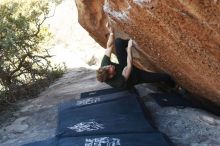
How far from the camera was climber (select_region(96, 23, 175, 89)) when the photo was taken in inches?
285

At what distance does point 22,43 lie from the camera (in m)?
10.8

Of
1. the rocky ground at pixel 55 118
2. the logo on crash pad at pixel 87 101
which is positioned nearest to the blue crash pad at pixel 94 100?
the logo on crash pad at pixel 87 101

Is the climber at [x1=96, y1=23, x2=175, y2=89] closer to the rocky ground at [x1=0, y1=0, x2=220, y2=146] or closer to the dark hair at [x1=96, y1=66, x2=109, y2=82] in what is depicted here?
the dark hair at [x1=96, y1=66, x2=109, y2=82]

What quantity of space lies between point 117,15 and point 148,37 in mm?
699

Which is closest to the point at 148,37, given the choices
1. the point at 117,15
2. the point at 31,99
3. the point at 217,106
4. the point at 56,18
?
the point at 117,15

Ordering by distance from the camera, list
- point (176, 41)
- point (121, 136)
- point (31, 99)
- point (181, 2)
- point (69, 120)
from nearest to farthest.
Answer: point (181, 2), point (121, 136), point (176, 41), point (69, 120), point (31, 99)

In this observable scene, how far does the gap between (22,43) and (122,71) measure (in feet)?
13.7

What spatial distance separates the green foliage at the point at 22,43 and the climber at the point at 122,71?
323cm

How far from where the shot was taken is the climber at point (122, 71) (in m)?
7.25

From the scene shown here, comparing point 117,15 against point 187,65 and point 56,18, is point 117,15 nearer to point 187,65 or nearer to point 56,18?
point 187,65

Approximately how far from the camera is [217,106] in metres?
7.65

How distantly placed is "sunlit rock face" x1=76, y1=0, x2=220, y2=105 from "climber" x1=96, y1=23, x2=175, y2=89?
28 cm

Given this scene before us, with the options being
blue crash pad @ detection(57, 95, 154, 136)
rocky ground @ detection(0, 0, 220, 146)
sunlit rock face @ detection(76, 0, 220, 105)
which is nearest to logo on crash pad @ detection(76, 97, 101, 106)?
blue crash pad @ detection(57, 95, 154, 136)

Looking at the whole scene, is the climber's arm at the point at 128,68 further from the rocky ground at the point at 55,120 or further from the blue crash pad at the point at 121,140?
the blue crash pad at the point at 121,140
